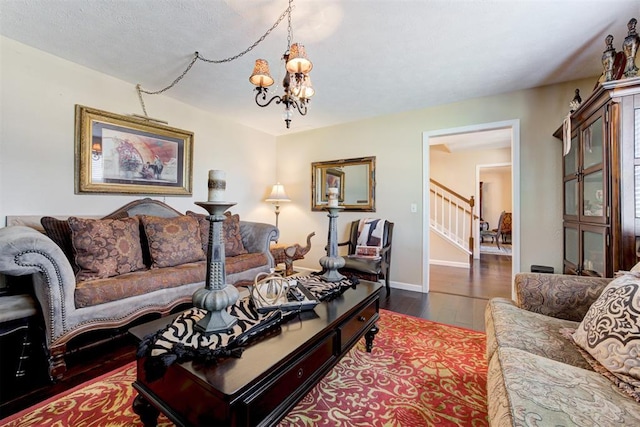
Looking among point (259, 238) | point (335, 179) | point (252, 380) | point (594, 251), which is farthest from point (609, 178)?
point (259, 238)

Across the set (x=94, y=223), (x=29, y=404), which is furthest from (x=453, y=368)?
(x=94, y=223)

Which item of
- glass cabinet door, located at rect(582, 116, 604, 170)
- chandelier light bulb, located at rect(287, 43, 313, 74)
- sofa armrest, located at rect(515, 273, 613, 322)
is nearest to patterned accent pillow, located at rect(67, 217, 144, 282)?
chandelier light bulb, located at rect(287, 43, 313, 74)

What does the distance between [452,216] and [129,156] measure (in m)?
5.40

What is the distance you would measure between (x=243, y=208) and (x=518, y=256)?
12.1 feet

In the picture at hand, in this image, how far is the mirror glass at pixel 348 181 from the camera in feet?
12.3

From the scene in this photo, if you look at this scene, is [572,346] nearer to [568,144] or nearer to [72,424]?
[568,144]

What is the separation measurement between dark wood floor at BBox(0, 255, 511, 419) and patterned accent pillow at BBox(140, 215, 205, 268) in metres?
0.67

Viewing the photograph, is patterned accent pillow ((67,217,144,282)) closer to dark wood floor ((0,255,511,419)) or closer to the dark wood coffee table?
dark wood floor ((0,255,511,419))

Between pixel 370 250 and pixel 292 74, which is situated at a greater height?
pixel 292 74

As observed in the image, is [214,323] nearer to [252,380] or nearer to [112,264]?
[252,380]

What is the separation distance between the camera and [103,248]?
2.04m

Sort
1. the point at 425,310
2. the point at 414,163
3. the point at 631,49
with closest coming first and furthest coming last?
the point at 631,49 → the point at 425,310 → the point at 414,163

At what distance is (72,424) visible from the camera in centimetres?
121

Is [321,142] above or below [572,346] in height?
above
